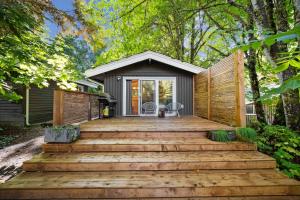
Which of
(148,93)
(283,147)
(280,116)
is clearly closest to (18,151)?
(148,93)

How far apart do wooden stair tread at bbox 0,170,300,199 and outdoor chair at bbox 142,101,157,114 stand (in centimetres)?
490

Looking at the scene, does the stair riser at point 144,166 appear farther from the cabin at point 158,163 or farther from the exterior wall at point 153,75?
the exterior wall at point 153,75

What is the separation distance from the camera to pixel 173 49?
12.3 meters

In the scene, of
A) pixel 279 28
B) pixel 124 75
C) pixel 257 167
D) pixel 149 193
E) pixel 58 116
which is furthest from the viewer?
pixel 124 75

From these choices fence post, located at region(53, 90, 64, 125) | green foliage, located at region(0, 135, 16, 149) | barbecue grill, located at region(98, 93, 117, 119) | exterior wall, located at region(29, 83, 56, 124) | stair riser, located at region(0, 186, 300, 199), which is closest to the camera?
stair riser, located at region(0, 186, 300, 199)

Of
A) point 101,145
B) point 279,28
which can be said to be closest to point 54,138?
point 101,145

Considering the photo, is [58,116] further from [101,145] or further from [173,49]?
[173,49]

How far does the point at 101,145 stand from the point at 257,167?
261 cm

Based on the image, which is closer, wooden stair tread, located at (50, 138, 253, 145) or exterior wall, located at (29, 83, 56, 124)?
wooden stair tread, located at (50, 138, 253, 145)

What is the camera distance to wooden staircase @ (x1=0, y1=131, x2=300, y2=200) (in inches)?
81.7

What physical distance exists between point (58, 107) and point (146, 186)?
2444 millimetres

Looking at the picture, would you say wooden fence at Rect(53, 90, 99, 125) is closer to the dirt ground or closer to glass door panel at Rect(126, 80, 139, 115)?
the dirt ground

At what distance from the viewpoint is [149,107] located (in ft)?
23.8

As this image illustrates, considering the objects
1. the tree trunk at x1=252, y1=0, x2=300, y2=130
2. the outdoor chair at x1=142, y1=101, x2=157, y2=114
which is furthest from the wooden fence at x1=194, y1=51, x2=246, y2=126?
the outdoor chair at x1=142, y1=101, x2=157, y2=114
